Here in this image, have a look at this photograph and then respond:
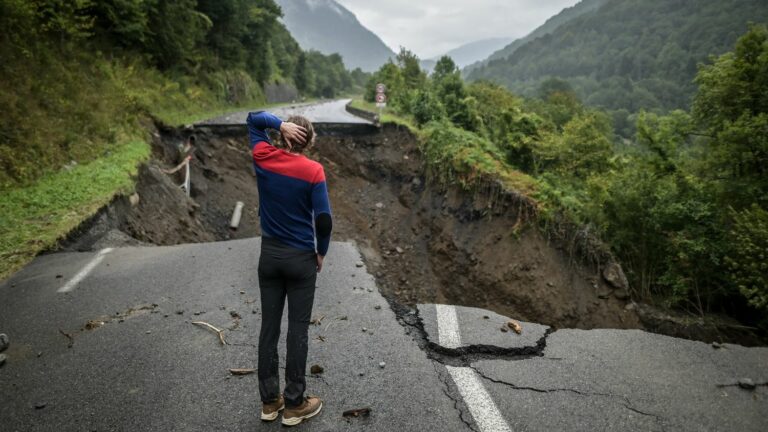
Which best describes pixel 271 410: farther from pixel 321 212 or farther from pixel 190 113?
pixel 190 113

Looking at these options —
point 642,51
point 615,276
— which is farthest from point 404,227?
point 642,51

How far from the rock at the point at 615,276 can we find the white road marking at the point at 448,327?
160 inches

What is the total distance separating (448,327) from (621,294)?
4.57 m

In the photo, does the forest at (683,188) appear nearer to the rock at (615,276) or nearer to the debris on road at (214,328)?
the rock at (615,276)

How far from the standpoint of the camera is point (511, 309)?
775 centimetres

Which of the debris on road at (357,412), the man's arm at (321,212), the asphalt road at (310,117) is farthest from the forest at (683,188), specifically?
the asphalt road at (310,117)

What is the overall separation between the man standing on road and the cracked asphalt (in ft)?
1.13

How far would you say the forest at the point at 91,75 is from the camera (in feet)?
27.3

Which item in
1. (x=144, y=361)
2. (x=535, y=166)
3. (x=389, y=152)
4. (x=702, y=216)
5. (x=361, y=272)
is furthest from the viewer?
(x=389, y=152)

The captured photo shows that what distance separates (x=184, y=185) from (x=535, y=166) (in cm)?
999

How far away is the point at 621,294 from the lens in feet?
22.8

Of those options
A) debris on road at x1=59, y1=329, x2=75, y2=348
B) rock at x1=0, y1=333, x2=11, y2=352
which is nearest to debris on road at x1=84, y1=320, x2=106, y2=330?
debris on road at x1=59, y1=329, x2=75, y2=348

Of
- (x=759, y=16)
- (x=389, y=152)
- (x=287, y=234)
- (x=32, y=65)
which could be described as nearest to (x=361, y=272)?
(x=287, y=234)

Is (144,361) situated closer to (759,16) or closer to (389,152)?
(389,152)
